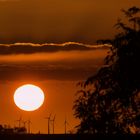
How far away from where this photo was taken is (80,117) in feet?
165

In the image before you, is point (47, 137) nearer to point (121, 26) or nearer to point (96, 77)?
point (96, 77)

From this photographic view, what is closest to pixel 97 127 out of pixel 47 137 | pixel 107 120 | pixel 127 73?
pixel 107 120

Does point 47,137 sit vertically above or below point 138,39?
below

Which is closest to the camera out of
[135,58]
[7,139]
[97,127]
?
Answer: [135,58]

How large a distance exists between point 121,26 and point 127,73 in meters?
2.62

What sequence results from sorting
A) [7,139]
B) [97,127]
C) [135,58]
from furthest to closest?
[7,139] → [97,127] → [135,58]

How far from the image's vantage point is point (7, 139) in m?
56.5

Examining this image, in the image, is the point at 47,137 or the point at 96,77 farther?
the point at 47,137

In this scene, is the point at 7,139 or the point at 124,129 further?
the point at 7,139

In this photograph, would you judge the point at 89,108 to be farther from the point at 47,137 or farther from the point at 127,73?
the point at 47,137

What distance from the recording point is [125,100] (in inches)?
1933

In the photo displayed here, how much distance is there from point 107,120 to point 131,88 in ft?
11.2

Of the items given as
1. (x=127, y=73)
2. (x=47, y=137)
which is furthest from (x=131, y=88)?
(x=47, y=137)

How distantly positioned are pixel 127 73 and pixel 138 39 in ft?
6.39
